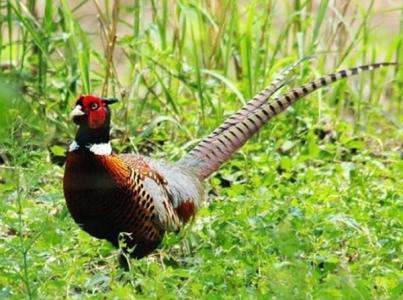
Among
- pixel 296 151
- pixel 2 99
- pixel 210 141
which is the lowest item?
pixel 296 151

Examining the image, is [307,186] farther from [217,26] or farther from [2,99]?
→ [2,99]

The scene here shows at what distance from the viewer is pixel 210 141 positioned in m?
5.77

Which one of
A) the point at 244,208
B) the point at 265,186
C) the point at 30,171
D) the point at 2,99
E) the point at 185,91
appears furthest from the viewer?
the point at 185,91

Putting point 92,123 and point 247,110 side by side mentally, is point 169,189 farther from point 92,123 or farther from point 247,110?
point 247,110

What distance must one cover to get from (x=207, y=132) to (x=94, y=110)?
1.84 meters

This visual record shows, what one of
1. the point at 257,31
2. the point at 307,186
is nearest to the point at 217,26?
the point at 257,31

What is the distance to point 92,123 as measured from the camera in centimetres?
511

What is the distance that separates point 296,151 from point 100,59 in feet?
3.72

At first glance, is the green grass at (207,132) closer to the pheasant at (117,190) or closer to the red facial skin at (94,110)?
the pheasant at (117,190)

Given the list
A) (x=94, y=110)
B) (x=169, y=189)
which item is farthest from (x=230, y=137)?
(x=94, y=110)

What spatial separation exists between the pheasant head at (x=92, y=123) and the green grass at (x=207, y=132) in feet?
0.60

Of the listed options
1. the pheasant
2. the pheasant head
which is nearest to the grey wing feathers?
the pheasant

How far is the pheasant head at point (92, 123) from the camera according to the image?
507 centimetres

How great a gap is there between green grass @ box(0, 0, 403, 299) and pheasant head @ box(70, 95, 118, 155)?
0.18 m
